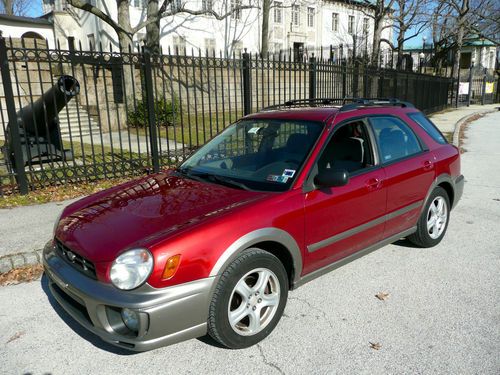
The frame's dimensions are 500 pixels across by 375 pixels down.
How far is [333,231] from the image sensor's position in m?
3.33

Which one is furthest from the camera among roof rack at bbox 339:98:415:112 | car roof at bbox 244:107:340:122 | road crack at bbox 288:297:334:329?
roof rack at bbox 339:98:415:112

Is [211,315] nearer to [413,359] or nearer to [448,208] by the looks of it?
[413,359]

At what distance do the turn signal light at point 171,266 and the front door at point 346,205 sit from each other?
1108mm

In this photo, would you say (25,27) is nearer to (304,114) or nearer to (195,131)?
(195,131)

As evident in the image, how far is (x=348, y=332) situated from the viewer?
3.01 meters

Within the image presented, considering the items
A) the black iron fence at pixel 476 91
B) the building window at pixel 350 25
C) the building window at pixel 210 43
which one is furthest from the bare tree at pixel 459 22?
the building window at pixel 210 43

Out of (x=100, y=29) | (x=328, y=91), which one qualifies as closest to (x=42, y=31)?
(x=100, y=29)

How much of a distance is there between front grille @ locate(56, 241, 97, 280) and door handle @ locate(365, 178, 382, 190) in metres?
2.33

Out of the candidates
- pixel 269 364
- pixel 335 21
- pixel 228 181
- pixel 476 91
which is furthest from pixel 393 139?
pixel 335 21

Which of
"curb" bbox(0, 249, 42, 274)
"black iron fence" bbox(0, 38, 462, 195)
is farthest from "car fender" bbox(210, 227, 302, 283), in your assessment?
"curb" bbox(0, 249, 42, 274)

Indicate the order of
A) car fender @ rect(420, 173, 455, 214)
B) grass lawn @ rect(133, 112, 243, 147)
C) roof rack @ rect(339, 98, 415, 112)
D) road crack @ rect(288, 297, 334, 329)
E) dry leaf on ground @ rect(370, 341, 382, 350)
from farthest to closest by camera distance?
grass lawn @ rect(133, 112, 243, 147)
car fender @ rect(420, 173, 455, 214)
roof rack @ rect(339, 98, 415, 112)
road crack @ rect(288, 297, 334, 329)
dry leaf on ground @ rect(370, 341, 382, 350)

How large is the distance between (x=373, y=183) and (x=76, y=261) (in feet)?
8.22

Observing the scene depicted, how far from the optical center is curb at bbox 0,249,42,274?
4.12 meters

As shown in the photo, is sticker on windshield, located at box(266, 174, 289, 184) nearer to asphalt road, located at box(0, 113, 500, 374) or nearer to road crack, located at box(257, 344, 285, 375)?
asphalt road, located at box(0, 113, 500, 374)
